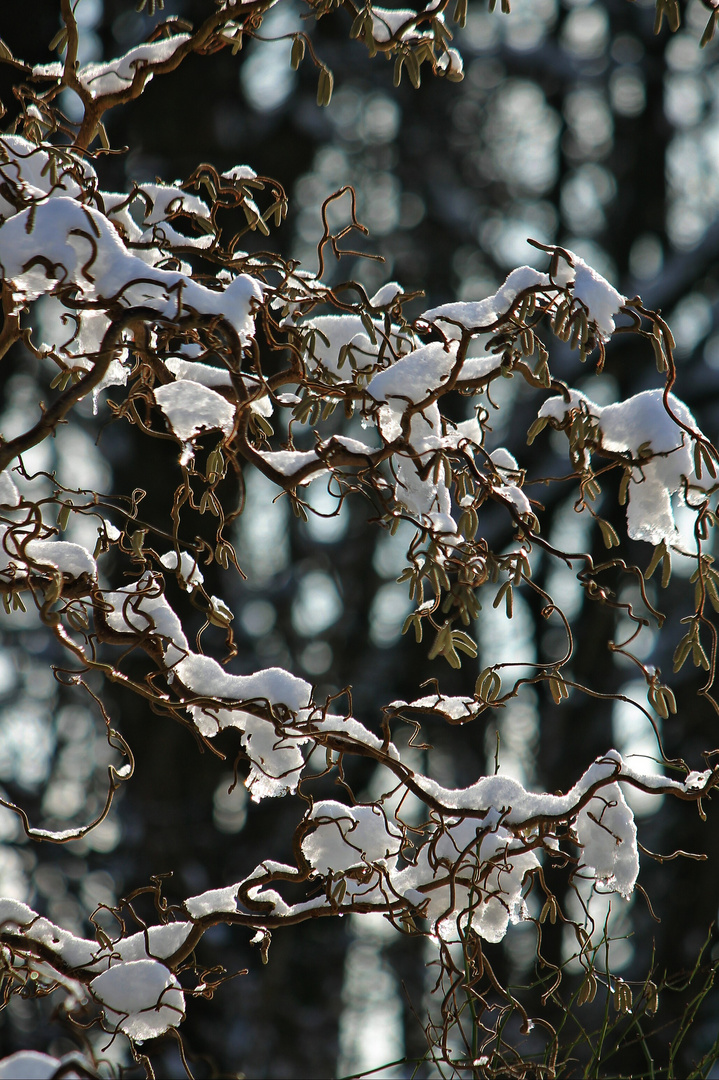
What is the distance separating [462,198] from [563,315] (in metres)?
5.37

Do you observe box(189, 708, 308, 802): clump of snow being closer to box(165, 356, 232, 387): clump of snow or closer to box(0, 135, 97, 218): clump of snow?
box(165, 356, 232, 387): clump of snow

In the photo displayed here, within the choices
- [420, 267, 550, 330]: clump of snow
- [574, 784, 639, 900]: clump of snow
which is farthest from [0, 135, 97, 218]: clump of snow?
[574, 784, 639, 900]: clump of snow

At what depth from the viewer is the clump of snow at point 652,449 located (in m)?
1.21

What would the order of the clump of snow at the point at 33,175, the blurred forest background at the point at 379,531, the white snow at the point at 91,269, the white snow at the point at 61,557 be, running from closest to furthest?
the white snow at the point at 91,269, the clump of snow at the point at 33,175, the white snow at the point at 61,557, the blurred forest background at the point at 379,531

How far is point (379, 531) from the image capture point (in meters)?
5.84

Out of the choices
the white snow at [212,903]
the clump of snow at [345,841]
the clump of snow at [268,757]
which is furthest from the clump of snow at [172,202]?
the white snow at [212,903]

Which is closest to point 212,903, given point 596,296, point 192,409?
point 192,409

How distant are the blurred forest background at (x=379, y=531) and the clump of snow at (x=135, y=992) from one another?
4041 mm

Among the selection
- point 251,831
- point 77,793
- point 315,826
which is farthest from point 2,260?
point 77,793

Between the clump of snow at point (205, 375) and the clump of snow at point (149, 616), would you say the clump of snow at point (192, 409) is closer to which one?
the clump of snow at point (205, 375)

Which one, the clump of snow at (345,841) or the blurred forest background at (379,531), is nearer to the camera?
the clump of snow at (345,841)

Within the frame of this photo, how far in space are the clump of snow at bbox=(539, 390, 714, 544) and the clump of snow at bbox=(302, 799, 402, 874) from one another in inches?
21.5

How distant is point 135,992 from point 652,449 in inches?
37.3

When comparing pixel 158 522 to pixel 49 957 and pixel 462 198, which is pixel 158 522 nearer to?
pixel 462 198
